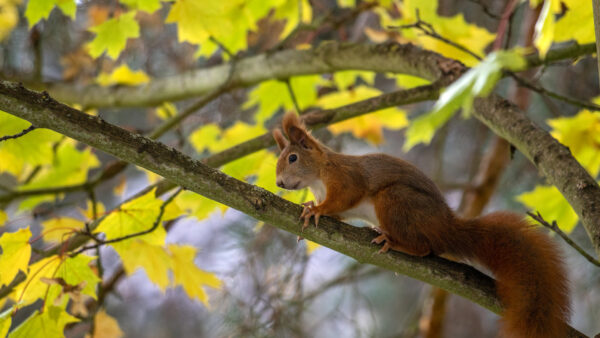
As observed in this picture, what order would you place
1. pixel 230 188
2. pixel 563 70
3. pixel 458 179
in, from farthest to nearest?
pixel 458 179, pixel 563 70, pixel 230 188

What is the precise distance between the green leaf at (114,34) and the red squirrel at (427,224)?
0.66 meters

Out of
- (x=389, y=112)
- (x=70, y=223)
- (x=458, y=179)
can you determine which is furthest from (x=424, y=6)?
(x=458, y=179)

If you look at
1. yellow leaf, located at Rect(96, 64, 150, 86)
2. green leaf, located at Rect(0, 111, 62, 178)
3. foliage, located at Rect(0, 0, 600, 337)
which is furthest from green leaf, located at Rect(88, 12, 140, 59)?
yellow leaf, located at Rect(96, 64, 150, 86)

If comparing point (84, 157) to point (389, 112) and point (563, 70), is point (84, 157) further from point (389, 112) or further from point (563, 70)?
point (563, 70)

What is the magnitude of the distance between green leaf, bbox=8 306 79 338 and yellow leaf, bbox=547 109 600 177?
1.46 m

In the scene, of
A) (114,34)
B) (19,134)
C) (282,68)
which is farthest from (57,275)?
(282,68)

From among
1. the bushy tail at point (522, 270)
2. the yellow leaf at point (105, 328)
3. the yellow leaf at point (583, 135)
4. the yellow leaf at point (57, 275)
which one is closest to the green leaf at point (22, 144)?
the yellow leaf at point (57, 275)

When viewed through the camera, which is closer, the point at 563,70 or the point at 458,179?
the point at 563,70

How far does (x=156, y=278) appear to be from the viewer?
1719 millimetres

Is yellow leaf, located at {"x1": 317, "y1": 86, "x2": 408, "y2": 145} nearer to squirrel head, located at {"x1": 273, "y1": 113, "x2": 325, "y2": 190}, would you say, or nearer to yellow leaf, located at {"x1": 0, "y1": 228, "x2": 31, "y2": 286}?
squirrel head, located at {"x1": 273, "y1": 113, "x2": 325, "y2": 190}

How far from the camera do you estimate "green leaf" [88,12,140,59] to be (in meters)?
1.94

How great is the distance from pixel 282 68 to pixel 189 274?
0.83m

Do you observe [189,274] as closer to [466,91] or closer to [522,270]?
[522,270]

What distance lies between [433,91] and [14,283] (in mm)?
1291
